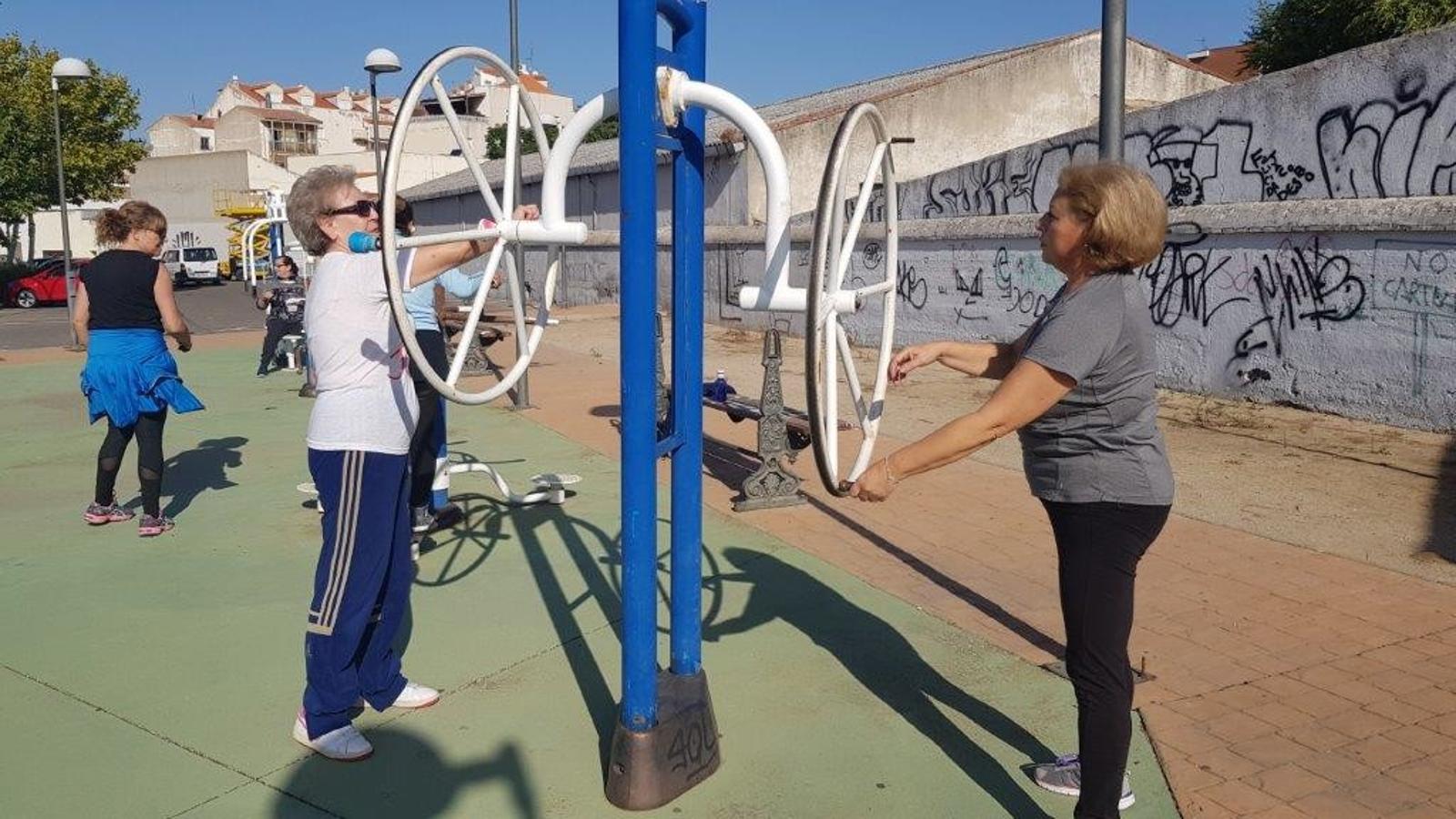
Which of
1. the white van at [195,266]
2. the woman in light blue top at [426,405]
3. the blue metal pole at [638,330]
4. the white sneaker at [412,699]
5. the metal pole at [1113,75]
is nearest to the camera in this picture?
the blue metal pole at [638,330]

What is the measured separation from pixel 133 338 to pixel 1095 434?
5.28 m

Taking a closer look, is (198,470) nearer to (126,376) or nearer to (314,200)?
(126,376)

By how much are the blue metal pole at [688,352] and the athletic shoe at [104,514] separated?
175 inches

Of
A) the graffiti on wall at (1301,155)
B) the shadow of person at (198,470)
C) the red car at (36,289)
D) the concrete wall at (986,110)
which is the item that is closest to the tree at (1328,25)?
the concrete wall at (986,110)

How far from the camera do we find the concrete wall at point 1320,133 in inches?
344

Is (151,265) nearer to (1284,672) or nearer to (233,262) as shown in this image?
(1284,672)

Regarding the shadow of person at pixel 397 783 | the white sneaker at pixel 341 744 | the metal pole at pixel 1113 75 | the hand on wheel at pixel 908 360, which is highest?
the metal pole at pixel 1113 75

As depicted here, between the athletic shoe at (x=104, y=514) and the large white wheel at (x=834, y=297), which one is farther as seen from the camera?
the athletic shoe at (x=104, y=514)

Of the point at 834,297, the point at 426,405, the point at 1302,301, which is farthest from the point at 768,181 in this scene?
the point at 1302,301

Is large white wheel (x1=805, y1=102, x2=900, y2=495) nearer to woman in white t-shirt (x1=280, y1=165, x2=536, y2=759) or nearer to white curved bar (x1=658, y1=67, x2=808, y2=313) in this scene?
white curved bar (x1=658, y1=67, x2=808, y2=313)

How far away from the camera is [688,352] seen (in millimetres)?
3551

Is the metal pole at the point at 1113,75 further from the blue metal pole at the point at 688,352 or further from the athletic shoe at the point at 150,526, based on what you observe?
the athletic shoe at the point at 150,526

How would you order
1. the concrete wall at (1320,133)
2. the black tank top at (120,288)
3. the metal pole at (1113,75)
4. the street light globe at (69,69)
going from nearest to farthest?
the metal pole at (1113,75) → the black tank top at (120,288) → the concrete wall at (1320,133) → the street light globe at (69,69)

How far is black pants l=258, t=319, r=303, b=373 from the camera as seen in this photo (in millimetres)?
13719
